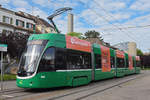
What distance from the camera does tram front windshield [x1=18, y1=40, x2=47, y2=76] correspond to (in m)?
9.58

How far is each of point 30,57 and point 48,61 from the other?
38.2 inches

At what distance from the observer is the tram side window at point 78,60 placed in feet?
37.7

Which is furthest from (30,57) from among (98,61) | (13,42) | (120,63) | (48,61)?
(13,42)

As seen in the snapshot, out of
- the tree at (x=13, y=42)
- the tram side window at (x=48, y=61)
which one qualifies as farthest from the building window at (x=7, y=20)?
the tram side window at (x=48, y=61)

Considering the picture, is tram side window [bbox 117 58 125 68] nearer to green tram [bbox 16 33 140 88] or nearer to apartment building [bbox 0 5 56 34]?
green tram [bbox 16 33 140 88]

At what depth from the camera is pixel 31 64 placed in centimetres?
962

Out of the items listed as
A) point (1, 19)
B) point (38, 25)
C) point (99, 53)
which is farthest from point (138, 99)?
point (38, 25)

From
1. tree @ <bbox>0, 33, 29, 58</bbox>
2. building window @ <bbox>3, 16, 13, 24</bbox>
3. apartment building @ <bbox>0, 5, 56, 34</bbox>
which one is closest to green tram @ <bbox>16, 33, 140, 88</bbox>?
tree @ <bbox>0, 33, 29, 58</bbox>

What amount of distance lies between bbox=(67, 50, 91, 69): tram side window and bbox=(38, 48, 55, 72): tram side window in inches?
55.1

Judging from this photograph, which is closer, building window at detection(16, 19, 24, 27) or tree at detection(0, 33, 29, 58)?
tree at detection(0, 33, 29, 58)

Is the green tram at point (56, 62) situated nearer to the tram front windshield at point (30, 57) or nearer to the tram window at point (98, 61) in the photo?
the tram front windshield at point (30, 57)

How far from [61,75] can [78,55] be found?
2409 millimetres

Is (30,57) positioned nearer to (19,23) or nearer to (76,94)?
(76,94)

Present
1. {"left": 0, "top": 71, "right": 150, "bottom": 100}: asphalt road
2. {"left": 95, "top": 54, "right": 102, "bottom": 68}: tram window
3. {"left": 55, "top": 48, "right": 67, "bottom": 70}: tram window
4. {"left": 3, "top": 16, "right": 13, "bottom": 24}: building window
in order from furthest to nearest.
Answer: {"left": 3, "top": 16, "right": 13, "bottom": 24}: building window → {"left": 95, "top": 54, "right": 102, "bottom": 68}: tram window → {"left": 55, "top": 48, "right": 67, "bottom": 70}: tram window → {"left": 0, "top": 71, "right": 150, "bottom": 100}: asphalt road
